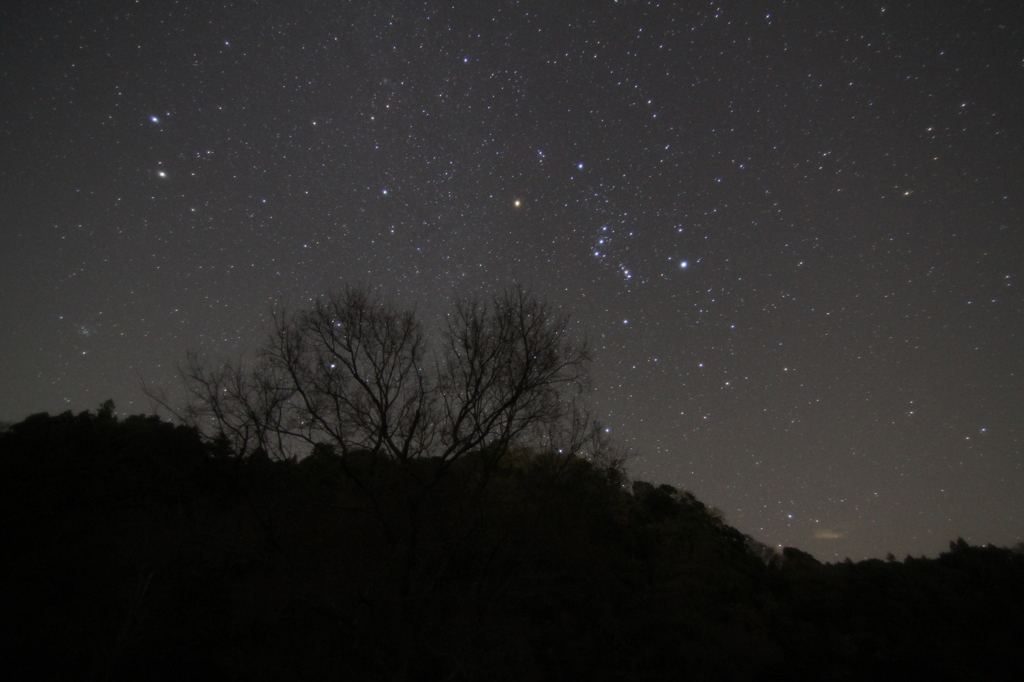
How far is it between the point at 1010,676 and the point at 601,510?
39.7ft

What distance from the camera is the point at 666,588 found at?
61.1ft

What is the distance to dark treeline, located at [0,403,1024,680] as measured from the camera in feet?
41.6

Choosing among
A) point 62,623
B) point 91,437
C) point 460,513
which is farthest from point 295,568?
point 91,437

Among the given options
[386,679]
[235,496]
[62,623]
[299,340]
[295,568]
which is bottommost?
[62,623]

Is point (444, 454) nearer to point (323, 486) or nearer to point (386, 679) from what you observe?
point (386, 679)

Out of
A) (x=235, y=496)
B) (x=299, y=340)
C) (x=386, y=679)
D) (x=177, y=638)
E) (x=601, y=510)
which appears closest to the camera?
(x=386, y=679)

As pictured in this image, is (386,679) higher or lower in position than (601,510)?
lower

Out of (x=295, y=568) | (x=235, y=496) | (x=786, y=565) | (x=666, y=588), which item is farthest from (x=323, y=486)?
(x=786, y=565)

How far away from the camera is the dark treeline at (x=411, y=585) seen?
12.7m

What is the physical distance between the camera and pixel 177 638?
14281 mm

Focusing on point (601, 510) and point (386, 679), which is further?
point (601, 510)

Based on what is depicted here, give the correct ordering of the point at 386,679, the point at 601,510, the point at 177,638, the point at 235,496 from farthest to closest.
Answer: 1. the point at 601,510
2. the point at 235,496
3. the point at 177,638
4. the point at 386,679

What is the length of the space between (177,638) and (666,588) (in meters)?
17.1

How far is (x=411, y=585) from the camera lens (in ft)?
40.7
